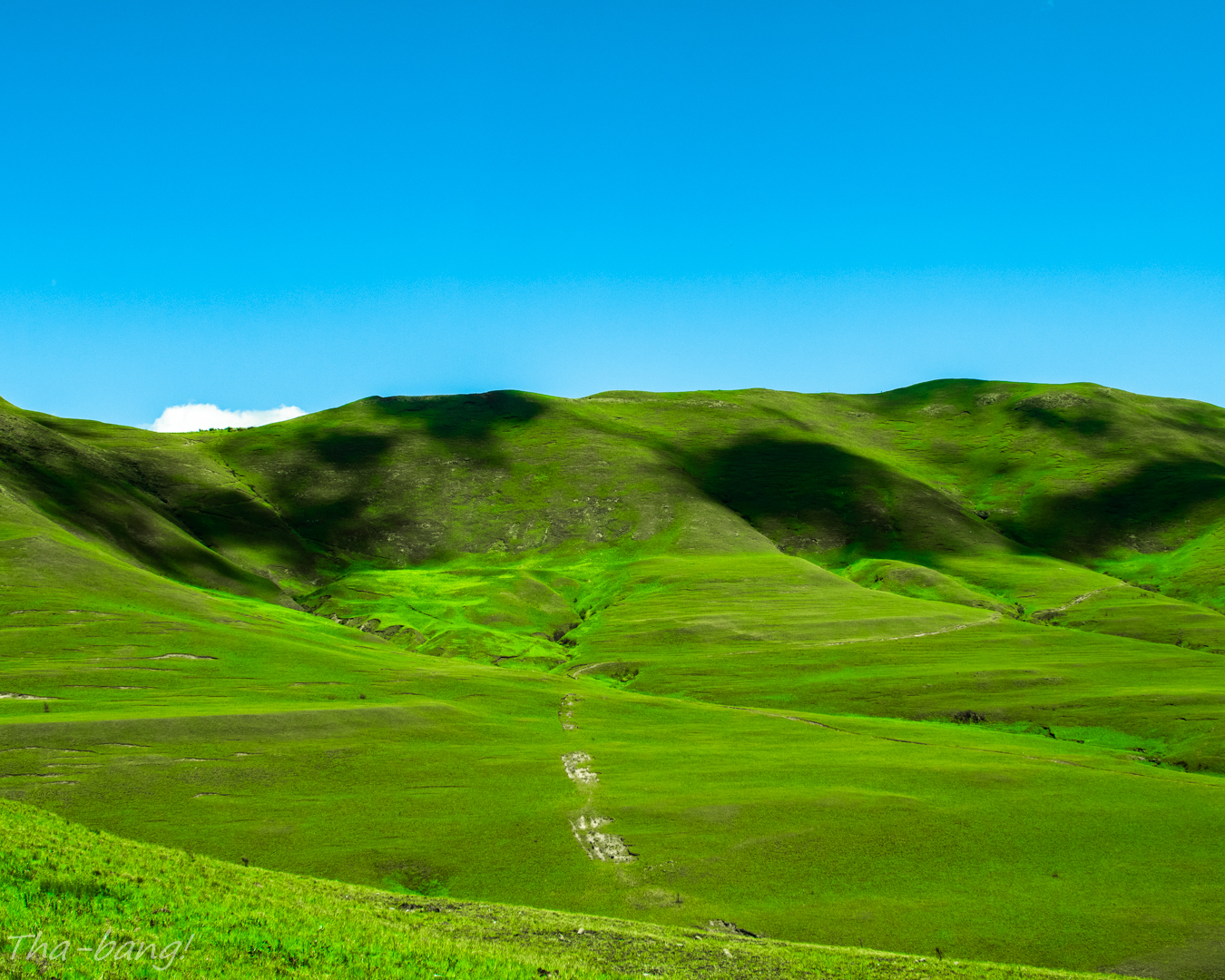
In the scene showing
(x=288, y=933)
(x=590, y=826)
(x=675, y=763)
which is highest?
(x=288, y=933)

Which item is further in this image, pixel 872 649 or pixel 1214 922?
pixel 872 649

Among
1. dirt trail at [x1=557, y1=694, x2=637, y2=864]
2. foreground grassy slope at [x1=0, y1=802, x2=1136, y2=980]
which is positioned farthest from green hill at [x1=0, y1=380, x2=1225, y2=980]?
foreground grassy slope at [x1=0, y1=802, x2=1136, y2=980]

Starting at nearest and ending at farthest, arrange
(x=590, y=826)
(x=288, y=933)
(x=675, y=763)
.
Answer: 1. (x=288, y=933)
2. (x=590, y=826)
3. (x=675, y=763)

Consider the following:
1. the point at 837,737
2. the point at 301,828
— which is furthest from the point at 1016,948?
the point at 837,737

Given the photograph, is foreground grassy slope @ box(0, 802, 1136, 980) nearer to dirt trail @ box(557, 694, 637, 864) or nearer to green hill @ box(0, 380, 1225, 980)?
green hill @ box(0, 380, 1225, 980)

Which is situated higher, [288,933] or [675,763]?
[288,933]

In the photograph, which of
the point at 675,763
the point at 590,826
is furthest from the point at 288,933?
the point at 675,763

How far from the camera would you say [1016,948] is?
4056 cm

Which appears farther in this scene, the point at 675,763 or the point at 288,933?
the point at 675,763

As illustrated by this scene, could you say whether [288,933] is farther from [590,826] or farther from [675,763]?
[675,763]

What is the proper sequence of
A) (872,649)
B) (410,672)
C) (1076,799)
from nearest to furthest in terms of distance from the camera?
(1076,799) → (410,672) → (872,649)

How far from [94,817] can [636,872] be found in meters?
34.0

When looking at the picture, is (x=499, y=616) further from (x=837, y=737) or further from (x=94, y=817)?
(x=94, y=817)

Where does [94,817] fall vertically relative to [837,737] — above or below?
above
